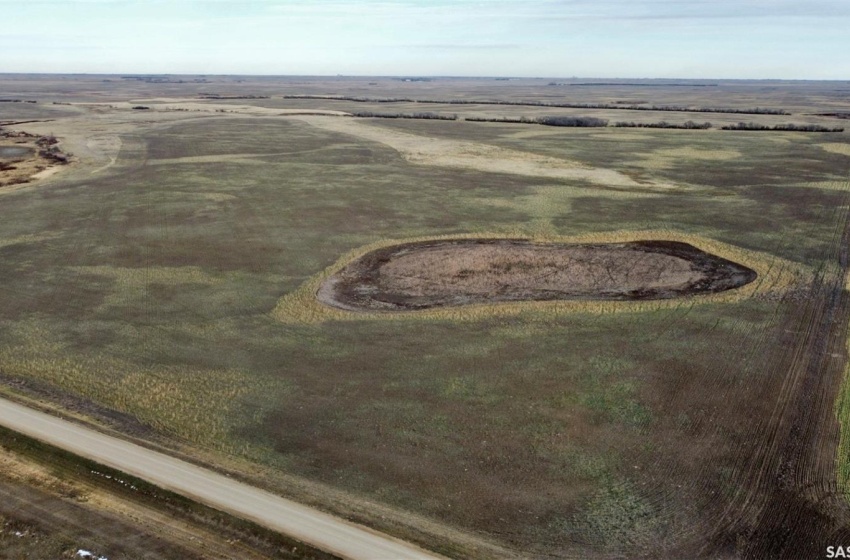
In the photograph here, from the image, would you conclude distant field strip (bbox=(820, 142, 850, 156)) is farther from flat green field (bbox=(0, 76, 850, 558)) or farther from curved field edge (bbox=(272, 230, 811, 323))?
curved field edge (bbox=(272, 230, 811, 323))

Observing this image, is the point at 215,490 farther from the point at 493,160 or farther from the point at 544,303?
the point at 493,160

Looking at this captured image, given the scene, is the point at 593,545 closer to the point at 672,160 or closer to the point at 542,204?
the point at 542,204

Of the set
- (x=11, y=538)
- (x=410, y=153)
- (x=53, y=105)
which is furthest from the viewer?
(x=53, y=105)

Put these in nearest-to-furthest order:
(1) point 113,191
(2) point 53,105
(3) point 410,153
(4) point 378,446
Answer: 1. (4) point 378,446
2. (1) point 113,191
3. (3) point 410,153
4. (2) point 53,105

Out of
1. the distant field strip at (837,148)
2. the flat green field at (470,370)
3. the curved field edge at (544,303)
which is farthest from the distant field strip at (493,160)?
the distant field strip at (837,148)

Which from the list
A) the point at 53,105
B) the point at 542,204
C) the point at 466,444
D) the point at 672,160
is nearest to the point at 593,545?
the point at 466,444

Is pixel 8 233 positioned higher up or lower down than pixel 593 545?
higher up

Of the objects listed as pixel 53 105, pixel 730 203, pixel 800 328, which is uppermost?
pixel 53 105
